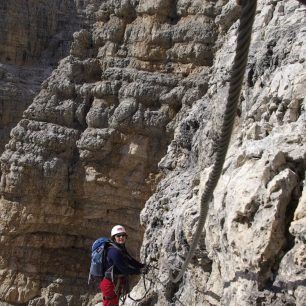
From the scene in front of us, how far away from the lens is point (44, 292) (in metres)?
15.3

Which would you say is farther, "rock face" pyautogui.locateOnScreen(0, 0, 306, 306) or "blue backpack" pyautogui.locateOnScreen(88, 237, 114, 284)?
"rock face" pyautogui.locateOnScreen(0, 0, 306, 306)

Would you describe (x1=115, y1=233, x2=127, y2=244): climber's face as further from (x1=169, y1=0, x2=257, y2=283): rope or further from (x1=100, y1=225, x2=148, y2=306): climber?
(x1=169, y1=0, x2=257, y2=283): rope

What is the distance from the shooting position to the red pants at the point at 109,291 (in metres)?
5.68

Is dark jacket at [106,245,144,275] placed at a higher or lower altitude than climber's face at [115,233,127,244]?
lower

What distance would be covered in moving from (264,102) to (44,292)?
11929mm

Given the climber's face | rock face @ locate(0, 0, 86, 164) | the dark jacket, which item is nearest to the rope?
the dark jacket

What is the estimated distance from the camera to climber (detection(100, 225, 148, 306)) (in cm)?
554

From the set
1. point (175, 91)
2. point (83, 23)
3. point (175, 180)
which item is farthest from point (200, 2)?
point (83, 23)

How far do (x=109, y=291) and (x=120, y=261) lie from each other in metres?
0.41

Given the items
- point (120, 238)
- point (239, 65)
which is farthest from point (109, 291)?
point (239, 65)

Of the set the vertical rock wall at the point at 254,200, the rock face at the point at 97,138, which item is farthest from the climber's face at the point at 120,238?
the rock face at the point at 97,138

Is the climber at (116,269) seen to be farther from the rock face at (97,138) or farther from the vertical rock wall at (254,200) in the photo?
the rock face at (97,138)

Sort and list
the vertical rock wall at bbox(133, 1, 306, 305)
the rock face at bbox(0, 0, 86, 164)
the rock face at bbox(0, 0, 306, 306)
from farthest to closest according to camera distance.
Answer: the rock face at bbox(0, 0, 86, 164), the rock face at bbox(0, 0, 306, 306), the vertical rock wall at bbox(133, 1, 306, 305)

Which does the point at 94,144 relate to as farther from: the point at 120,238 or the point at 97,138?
the point at 120,238
